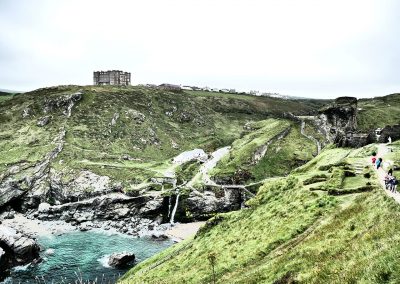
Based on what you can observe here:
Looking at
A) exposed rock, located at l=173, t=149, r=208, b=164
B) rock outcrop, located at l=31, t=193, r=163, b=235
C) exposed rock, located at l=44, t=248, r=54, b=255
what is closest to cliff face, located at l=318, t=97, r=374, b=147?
exposed rock, located at l=173, t=149, r=208, b=164

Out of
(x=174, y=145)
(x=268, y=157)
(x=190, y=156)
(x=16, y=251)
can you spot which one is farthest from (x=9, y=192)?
(x=268, y=157)

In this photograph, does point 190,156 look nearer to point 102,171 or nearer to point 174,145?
point 174,145

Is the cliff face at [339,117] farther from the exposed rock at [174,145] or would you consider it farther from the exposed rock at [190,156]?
the exposed rock at [174,145]

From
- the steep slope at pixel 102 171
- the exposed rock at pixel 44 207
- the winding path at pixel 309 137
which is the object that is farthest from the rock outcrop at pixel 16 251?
the winding path at pixel 309 137

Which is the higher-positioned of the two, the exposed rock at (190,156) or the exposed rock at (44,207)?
the exposed rock at (190,156)

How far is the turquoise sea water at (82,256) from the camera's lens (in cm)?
7775

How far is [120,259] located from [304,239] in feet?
183

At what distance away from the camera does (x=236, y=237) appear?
52.0 metres

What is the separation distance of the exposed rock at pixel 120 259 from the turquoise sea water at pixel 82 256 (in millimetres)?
1394

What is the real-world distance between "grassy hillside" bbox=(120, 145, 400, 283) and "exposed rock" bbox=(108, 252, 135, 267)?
16.2m

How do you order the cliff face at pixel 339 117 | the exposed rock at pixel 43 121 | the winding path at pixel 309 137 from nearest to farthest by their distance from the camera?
the cliff face at pixel 339 117 < the winding path at pixel 309 137 < the exposed rock at pixel 43 121

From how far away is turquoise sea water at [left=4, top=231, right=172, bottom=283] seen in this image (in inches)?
3061

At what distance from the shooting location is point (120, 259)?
273 feet

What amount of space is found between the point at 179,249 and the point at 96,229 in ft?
187
